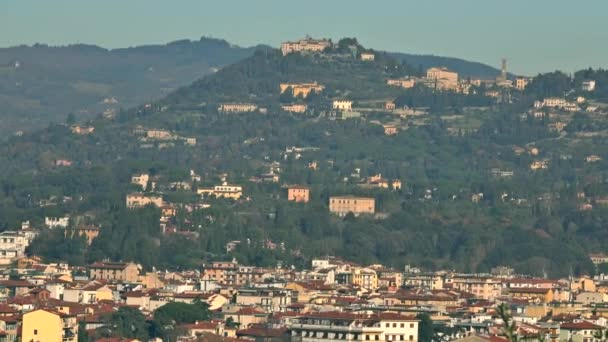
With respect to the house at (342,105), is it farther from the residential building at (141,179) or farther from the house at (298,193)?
the house at (298,193)

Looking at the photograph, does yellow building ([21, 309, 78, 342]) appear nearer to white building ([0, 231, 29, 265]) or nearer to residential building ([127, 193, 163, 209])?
white building ([0, 231, 29, 265])

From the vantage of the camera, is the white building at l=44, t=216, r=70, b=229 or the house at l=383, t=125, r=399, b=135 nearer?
the white building at l=44, t=216, r=70, b=229

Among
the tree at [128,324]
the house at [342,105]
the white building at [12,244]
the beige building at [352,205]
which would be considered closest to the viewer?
the tree at [128,324]

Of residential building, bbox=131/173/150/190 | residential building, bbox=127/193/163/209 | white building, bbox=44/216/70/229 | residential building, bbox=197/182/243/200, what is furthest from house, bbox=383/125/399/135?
white building, bbox=44/216/70/229

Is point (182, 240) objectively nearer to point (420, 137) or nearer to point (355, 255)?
Answer: point (355, 255)

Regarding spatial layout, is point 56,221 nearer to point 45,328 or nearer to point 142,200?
point 142,200

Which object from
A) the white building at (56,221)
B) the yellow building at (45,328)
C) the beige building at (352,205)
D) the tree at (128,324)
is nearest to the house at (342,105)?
the beige building at (352,205)

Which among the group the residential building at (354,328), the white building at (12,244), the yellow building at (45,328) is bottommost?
the white building at (12,244)
